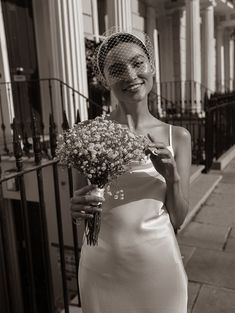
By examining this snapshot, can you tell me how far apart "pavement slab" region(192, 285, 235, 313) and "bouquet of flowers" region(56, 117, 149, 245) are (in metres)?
1.79

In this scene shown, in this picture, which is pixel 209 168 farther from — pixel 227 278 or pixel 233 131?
pixel 227 278

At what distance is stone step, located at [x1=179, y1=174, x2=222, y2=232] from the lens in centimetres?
463

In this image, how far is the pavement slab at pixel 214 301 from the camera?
266cm

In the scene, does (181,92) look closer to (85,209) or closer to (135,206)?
(135,206)

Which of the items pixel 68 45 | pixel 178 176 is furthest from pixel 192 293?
pixel 68 45

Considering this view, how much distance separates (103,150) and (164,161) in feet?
0.85

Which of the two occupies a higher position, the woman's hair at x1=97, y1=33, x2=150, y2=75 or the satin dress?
the woman's hair at x1=97, y1=33, x2=150, y2=75

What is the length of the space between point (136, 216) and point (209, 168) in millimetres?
5307

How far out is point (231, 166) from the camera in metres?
7.09

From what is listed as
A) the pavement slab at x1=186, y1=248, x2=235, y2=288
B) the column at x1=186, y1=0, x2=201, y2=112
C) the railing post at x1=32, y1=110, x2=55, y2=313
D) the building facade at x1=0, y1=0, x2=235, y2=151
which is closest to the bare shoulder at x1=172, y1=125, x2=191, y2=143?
the railing post at x1=32, y1=110, x2=55, y2=313

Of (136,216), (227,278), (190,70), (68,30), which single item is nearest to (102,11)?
(68,30)

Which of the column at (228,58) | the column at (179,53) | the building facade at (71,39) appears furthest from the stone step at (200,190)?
the column at (228,58)

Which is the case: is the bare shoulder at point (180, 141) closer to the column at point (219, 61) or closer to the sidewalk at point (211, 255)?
the sidewalk at point (211, 255)

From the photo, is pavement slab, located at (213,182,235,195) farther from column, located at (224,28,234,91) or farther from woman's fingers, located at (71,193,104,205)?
column, located at (224,28,234,91)
